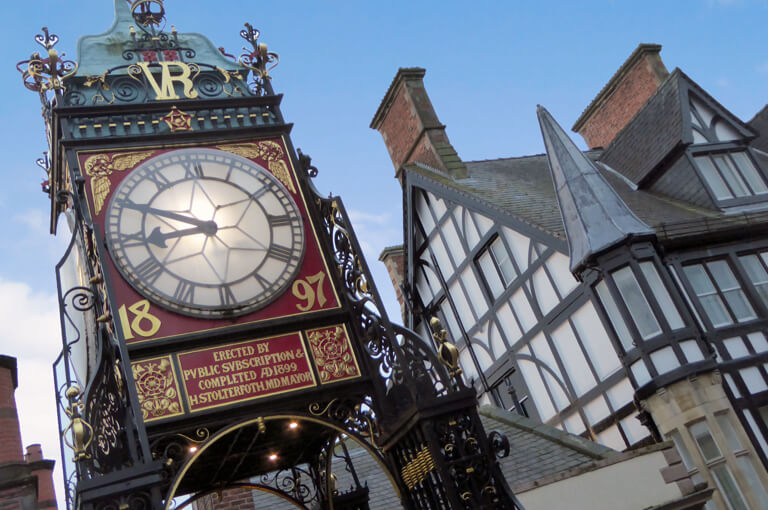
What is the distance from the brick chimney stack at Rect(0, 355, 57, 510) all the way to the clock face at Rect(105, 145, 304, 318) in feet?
27.6

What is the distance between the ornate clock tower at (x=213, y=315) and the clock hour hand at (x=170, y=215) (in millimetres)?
12

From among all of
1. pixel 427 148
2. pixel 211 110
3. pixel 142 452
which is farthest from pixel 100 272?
pixel 427 148

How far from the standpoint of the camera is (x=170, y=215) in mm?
6309

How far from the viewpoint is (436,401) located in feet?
18.5

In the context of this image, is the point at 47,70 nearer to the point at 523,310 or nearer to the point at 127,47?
the point at 127,47

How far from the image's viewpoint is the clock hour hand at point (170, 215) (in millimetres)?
6246

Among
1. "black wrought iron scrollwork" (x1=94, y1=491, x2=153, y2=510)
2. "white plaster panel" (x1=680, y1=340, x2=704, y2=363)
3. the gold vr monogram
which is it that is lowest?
"black wrought iron scrollwork" (x1=94, y1=491, x2=153, y2=510)

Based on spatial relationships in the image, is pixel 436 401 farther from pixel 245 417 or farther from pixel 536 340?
pixel 536 340

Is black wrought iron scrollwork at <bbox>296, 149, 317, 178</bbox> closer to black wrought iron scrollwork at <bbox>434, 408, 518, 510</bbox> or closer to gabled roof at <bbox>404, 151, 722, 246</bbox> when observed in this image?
black wrought iron scrollwork at <bbox>434, 408, 518, 510</bbox>

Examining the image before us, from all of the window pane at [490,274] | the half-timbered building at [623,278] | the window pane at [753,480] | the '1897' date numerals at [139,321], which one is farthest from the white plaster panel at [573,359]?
the '1897' date numerals at [139,321]

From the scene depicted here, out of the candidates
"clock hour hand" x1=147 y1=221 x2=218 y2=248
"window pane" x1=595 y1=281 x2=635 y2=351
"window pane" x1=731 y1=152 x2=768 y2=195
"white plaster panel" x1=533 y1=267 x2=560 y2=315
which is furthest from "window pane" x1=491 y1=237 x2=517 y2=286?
"clock hour hand" x1=147 y1=221 x2=218 y2=248

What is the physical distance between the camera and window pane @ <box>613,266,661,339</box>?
12336 millimetres

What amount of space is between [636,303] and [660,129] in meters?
5.05

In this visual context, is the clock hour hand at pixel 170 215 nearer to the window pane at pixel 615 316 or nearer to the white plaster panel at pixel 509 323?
the window pane at pixel 615 316
